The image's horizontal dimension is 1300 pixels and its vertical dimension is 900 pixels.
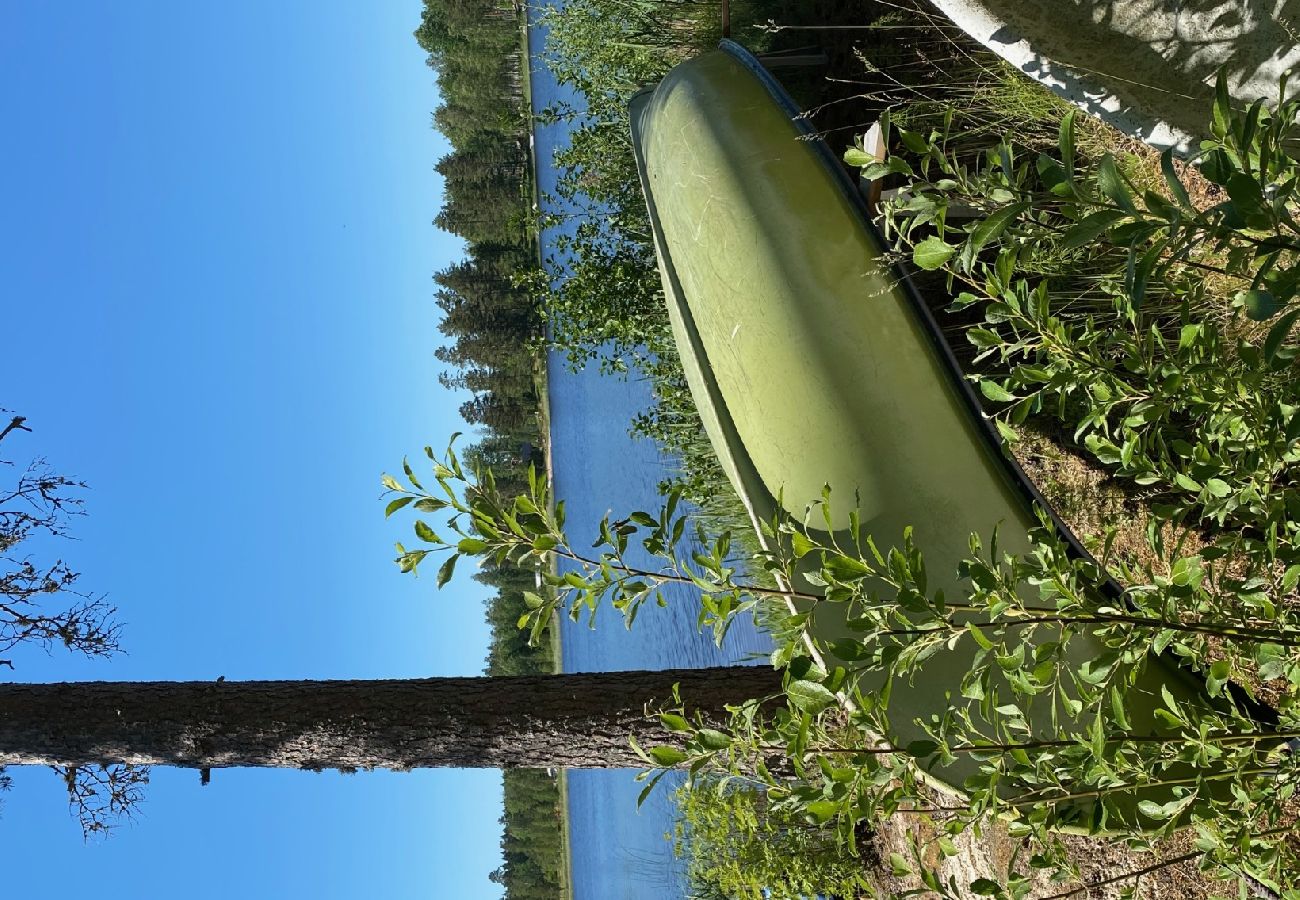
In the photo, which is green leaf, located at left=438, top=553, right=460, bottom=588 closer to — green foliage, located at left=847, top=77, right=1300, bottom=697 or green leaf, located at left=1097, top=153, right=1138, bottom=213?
green foliage, located at left=847, top=77, right=1300, bottom=697

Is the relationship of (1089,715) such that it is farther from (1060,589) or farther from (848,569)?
(848,569)

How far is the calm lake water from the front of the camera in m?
10.0

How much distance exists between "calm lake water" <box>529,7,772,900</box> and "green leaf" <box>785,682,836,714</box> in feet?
20.1

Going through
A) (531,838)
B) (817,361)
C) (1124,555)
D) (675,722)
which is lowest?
(531,838)

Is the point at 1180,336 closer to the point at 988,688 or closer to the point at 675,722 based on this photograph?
the point at 988,688

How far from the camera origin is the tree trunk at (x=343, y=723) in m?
3.24

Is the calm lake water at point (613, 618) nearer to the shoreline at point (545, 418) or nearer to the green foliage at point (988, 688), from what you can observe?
the shoreline at point (545, 418)

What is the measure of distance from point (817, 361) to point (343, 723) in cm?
202

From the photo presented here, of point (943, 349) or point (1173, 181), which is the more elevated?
point (943, 349)

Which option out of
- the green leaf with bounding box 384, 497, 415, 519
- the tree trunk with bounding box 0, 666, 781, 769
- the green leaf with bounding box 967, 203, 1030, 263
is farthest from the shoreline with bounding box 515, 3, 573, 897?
the green leaf with bounding box 967, 203, 1030, 263

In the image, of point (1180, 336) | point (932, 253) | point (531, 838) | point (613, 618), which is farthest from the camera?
point (531, 838)

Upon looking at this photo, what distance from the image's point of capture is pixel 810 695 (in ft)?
3.96

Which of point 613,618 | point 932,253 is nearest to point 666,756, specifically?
point 932,253

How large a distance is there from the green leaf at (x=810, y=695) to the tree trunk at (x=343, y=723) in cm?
Answer: 209
